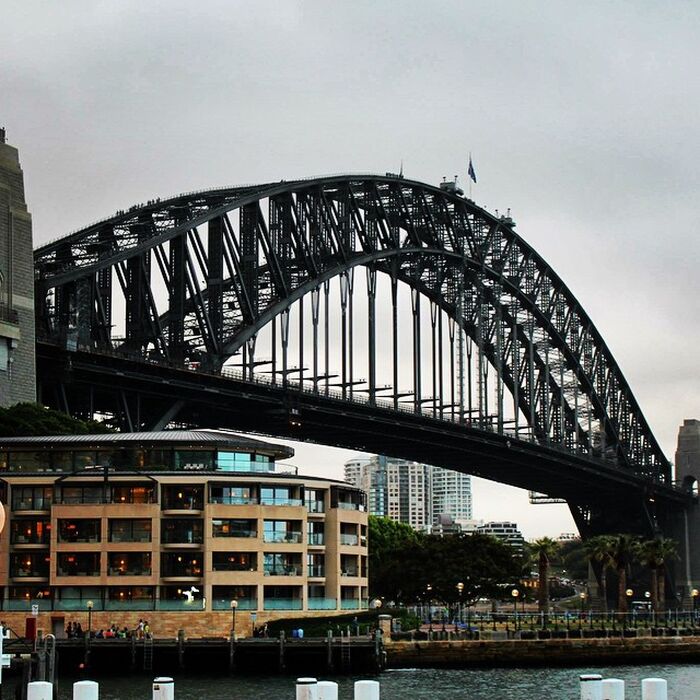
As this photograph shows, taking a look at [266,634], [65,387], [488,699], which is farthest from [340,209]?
[488,699]

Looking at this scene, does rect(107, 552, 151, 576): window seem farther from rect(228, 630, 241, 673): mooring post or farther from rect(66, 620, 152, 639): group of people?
rect(228, 630, 241, 673): mooring post

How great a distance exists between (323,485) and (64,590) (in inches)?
695

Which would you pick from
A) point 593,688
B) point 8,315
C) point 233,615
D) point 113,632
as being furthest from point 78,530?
point 593,688

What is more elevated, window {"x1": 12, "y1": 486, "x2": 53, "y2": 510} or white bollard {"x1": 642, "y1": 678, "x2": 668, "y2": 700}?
window {"x1": 12, "y1": 486, "x2": 53, "y2": 510}

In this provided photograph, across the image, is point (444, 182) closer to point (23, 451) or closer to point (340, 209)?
point (340, 209)

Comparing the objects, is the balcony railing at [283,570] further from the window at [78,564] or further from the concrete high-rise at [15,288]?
the concrete high-rise at [15,288]

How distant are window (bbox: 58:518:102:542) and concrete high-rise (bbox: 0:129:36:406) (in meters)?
16.4

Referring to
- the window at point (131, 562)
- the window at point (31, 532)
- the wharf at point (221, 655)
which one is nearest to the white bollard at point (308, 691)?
the wharf at point (221, 655)

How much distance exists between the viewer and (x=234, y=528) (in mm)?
97938

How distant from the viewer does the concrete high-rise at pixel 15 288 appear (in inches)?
4321

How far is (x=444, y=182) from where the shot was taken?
18250 centimetres

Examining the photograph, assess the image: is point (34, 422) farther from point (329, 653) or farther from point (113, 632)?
point (329, 653)

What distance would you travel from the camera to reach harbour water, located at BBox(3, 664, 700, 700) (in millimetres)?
77125

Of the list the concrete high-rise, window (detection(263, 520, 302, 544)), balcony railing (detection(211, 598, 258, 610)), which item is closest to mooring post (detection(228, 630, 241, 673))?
balcony railing (detection(211, 598, 258, 610))
